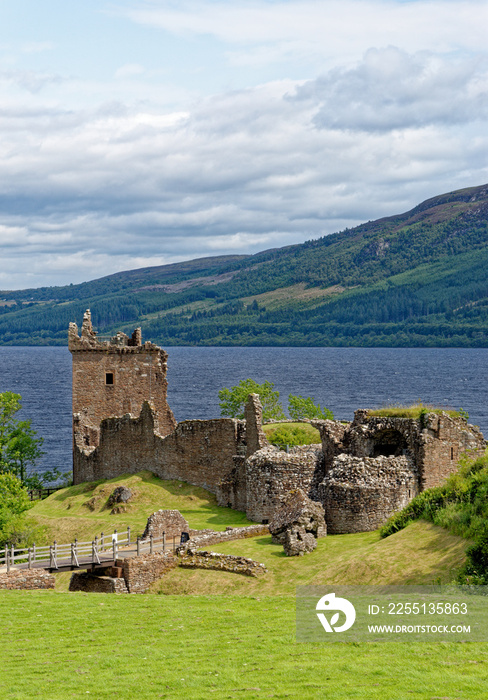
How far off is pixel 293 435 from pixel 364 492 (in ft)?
52.9

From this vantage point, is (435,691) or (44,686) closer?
(435,691)

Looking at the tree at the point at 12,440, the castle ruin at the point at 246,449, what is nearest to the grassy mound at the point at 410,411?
the castle ruin at the point at 246,449

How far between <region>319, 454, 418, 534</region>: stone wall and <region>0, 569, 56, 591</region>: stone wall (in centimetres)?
1188

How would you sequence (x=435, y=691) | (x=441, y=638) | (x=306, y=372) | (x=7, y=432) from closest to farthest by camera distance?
(x=435, y=691), (x=441, y=638), (x=7, y=432), (x=306, y=372)

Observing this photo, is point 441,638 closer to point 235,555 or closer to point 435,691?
point 435,691

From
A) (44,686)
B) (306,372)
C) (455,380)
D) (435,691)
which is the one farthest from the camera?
(306,372)

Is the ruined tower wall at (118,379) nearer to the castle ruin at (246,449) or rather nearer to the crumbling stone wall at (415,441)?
the castle ruin at (246,449)

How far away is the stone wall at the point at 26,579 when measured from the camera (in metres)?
30.9

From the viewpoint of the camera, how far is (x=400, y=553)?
28453mm

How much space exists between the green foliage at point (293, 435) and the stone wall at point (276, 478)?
946 centimetres

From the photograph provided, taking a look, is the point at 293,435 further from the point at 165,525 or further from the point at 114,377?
the point at 165,525

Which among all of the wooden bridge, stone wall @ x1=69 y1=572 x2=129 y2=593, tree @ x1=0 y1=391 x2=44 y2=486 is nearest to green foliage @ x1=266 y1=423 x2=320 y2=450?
the wooden bridge

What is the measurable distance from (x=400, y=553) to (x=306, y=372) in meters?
171

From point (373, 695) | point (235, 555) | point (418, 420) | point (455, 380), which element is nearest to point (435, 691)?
point (373, 695)
